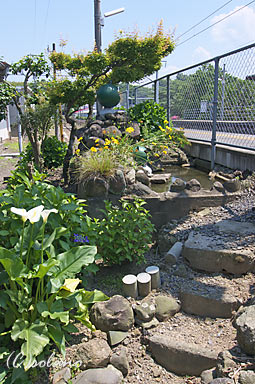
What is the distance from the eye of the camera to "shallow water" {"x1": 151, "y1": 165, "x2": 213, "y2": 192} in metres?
5.48

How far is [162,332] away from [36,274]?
4.12ft

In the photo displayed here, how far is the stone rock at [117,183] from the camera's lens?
4.34m

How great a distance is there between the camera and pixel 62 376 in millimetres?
2314

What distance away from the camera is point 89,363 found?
2432 mm

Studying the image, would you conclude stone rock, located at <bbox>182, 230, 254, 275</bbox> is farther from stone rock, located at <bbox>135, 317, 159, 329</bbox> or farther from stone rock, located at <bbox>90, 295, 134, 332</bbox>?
stone rock, located at <bbox>90, 295, 134, 332</bbox>

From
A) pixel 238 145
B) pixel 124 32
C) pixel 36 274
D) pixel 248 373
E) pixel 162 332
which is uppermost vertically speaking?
pixel 124 32

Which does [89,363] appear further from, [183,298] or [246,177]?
[246,177]

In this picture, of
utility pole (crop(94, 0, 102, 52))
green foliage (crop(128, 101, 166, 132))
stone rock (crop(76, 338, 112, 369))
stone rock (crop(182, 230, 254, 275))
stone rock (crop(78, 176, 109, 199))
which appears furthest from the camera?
utility pole (crop(94, 0, 102, 52))

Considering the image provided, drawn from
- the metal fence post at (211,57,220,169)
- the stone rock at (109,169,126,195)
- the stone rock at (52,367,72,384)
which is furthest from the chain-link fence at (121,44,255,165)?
the stone rock at (52,367,72,384)

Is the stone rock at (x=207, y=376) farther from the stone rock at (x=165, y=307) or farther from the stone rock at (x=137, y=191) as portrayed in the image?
the stone rock at (x=137, y=191)

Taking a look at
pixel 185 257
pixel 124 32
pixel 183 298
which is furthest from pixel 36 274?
pixel 124 32

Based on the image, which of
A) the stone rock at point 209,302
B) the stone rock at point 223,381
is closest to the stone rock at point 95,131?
the stone rock at point 209,302

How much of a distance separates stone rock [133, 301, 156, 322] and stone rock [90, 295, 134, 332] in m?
0.08

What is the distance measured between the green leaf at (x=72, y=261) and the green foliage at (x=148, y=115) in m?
5.11
